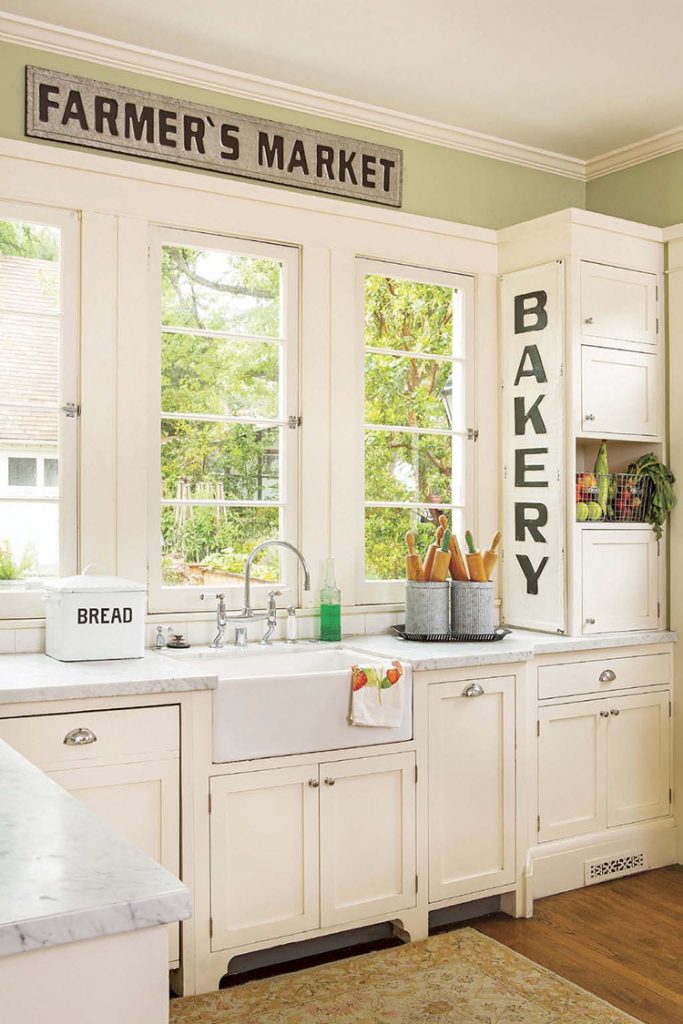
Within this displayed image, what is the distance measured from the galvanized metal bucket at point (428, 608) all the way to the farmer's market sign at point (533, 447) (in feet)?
1.47

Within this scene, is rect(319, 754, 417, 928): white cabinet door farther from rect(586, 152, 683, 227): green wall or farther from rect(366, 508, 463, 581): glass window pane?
rect(586, 152, 683, 227): green wall

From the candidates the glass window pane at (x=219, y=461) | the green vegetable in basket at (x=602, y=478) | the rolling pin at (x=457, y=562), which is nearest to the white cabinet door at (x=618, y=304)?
the green vegetable in basket at (x=602, y=478)

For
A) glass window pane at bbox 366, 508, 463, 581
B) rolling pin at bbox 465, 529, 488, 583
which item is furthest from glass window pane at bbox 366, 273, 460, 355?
rolling pin at bbox 465, 529, 488, 583

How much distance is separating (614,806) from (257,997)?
1.65 meters

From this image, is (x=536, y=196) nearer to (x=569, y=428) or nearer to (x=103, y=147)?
(x=569, y=428)

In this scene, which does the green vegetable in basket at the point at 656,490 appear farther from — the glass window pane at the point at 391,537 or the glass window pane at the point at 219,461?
the glass window pane at the point at 219,461

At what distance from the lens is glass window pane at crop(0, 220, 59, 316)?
10.5 ft

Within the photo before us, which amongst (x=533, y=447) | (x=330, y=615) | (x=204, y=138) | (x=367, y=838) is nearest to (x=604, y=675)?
(x=533, y=447)

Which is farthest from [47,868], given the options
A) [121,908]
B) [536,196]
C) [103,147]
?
[536,196]

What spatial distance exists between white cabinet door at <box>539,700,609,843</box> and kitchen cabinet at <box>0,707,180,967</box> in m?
1.45

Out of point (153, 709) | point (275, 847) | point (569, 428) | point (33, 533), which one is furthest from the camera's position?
point (569, 428)

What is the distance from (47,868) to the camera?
3.65ft

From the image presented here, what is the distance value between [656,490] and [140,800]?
→ 93.5 inches

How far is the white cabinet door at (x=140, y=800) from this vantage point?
2.66 metres
